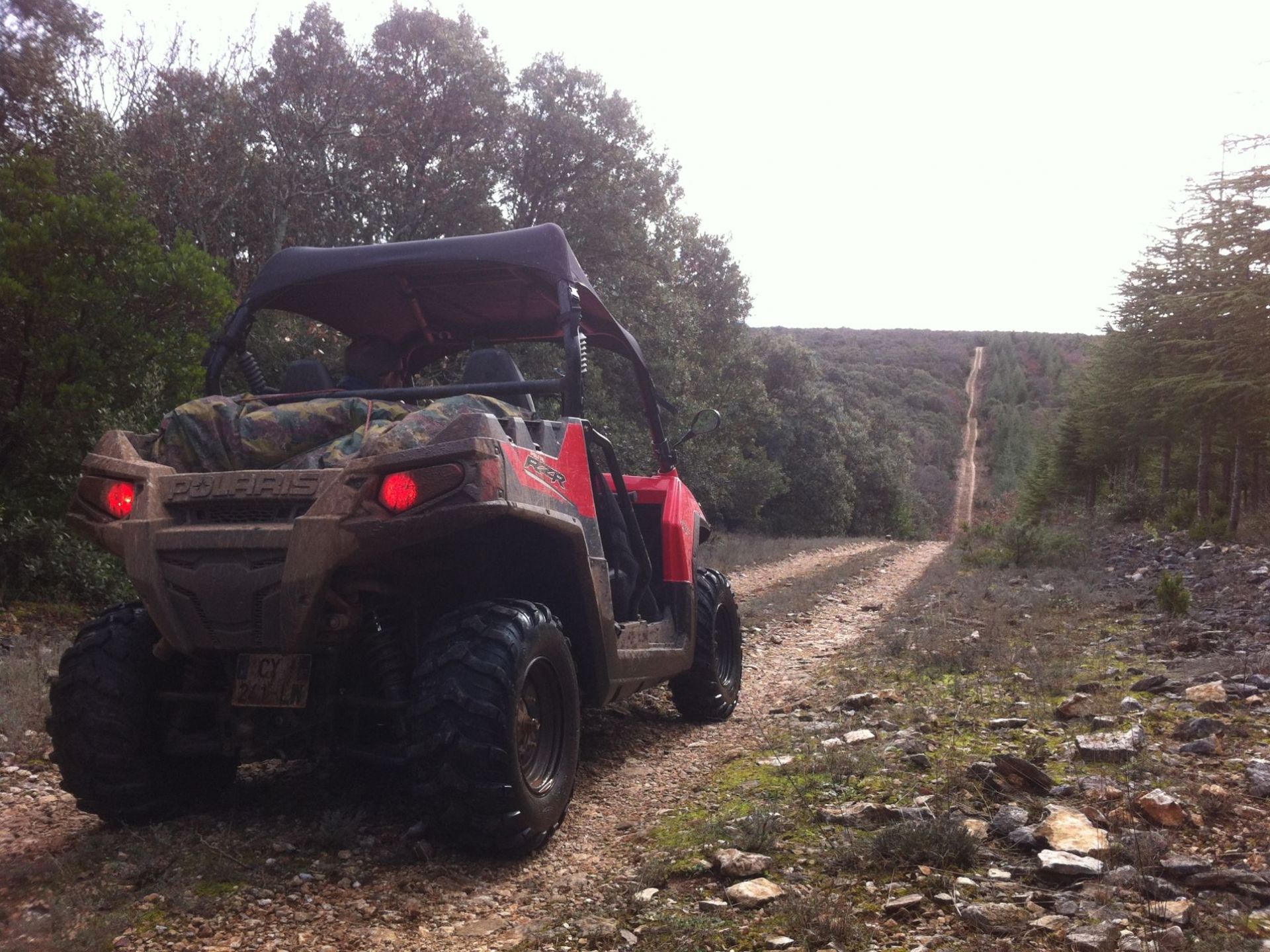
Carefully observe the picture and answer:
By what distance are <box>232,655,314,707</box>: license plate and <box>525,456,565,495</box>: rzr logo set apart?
1002 millimetres

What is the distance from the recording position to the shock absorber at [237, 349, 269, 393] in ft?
15.8

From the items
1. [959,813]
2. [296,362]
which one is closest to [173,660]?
[296,362]

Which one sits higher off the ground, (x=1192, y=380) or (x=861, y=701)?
(x=1192, y=380)

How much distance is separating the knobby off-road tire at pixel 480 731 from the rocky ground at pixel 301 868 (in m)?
0.20

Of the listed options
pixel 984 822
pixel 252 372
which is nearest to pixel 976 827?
pixel 984 822

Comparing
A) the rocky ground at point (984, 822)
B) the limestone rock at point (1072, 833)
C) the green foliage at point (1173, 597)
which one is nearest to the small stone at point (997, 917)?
the rocky ground at point (984, 822)

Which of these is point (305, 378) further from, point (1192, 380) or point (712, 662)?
point (1192, 380)

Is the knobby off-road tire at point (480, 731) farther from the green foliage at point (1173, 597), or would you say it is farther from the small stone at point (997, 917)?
the green foliage at point (1173, 597)

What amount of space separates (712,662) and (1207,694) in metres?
2.68

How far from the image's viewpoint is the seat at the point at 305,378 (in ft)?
14.4

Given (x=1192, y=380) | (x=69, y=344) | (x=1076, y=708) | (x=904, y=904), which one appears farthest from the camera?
(x=1192, y=380)

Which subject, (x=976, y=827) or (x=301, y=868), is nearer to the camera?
(x=301, y=868)

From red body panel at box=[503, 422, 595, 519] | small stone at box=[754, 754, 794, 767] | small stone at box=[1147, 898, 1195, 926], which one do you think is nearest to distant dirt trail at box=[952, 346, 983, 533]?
small stone at box=[754, 754, 794, 767]

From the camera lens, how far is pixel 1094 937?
8.03ft
